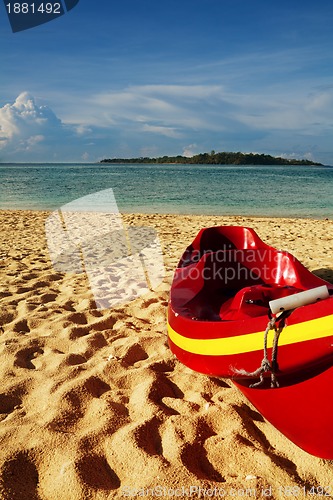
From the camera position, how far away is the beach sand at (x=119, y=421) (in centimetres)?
210

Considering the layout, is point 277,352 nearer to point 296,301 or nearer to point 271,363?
point 271,363

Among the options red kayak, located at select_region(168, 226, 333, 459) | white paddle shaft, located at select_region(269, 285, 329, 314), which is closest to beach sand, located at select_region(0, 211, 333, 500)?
red kayak, located at select_region(168, 226, 333, 459)

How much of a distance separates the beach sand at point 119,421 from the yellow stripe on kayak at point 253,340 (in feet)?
1.53

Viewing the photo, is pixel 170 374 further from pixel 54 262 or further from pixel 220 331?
pixel 54 262

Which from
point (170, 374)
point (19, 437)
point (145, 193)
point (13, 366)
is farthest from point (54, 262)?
point (145, 193)

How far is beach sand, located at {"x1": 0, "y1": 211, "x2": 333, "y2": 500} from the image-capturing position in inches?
82.5

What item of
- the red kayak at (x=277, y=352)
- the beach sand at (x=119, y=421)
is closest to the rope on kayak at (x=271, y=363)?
the red kayak at (x=277, y=352)

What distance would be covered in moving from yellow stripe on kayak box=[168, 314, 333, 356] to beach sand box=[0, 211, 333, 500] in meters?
0.47

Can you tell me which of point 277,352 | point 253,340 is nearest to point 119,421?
point 253,340

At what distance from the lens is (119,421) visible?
259 cm

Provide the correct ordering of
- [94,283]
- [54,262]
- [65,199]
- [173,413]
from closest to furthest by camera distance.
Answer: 1. [173,413]
2. [94,283]
3. [54,262]
4. [65,199]

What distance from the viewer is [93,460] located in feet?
7.34

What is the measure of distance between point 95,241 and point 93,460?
686cm

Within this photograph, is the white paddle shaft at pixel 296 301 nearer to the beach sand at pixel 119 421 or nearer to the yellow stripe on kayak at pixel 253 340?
the yellow stripe on kayak at pixel 253 340
